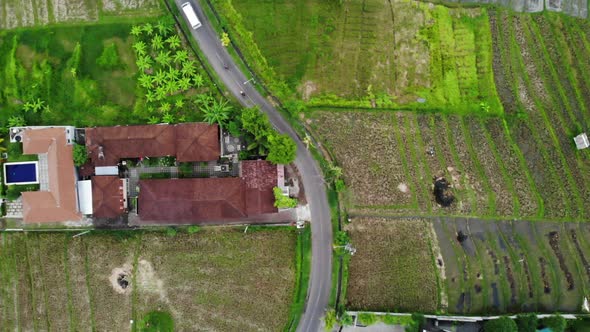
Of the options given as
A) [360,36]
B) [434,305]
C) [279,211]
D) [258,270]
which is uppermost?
[360,36]

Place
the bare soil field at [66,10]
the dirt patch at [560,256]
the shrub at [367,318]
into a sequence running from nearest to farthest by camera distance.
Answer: the shrub at [367,318] < the dirt patch at [560,256] < the bare soil field at [66,10]

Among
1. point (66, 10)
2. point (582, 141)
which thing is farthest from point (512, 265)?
point (66, 10)

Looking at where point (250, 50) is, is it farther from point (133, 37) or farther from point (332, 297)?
point (332, 297)

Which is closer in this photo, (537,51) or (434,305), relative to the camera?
(434,305)

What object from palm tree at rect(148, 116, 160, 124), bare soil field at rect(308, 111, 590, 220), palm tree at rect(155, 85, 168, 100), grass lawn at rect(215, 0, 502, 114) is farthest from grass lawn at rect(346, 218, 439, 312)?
palm tree at rect(155, 85, 168, 100)

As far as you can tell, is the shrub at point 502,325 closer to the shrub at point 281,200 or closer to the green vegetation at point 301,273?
the green vegetation at point 301,273

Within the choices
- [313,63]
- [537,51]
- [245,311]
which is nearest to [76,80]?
[313,63]

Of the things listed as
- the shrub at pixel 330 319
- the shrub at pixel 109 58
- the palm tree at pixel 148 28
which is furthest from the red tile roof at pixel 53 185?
the shrub at pixel 330 319
